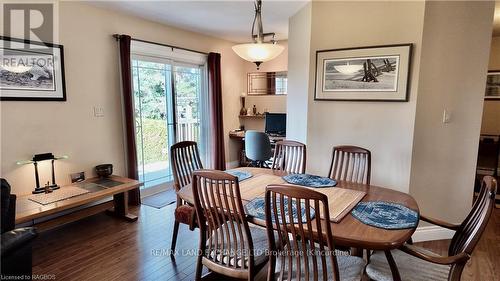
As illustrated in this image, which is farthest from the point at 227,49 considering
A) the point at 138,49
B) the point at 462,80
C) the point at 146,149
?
the point at 462,80

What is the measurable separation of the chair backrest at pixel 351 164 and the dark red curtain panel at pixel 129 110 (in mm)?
2565

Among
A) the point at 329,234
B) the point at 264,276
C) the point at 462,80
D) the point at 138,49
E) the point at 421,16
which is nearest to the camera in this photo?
the point at 329,234

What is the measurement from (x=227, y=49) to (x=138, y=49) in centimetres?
187

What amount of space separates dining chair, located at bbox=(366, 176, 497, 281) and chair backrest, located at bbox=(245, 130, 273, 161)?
96.7 inches

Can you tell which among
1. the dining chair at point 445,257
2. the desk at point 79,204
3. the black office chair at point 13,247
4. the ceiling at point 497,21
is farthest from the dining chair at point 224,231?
the ceiling at point 497,21

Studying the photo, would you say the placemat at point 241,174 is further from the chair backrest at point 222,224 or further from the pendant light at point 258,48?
the pendant light at point 258,48

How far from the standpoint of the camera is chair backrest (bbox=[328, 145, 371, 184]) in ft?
8.05

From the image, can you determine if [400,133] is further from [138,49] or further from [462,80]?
[138,49]

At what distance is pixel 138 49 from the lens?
12.7 feet

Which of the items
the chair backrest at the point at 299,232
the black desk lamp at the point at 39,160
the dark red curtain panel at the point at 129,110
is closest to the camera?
the chair backrest at the point at 299,232

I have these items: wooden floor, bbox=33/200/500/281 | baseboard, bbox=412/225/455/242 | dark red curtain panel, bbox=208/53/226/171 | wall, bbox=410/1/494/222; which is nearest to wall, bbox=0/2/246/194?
wooden floor, bbox=33/200/500/281

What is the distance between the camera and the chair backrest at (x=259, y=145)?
161 inches

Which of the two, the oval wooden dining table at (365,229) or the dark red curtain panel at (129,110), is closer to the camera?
the oval wooden dining table at (365,229)

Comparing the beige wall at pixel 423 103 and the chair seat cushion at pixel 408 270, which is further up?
the beige wall at pixel 423 103
